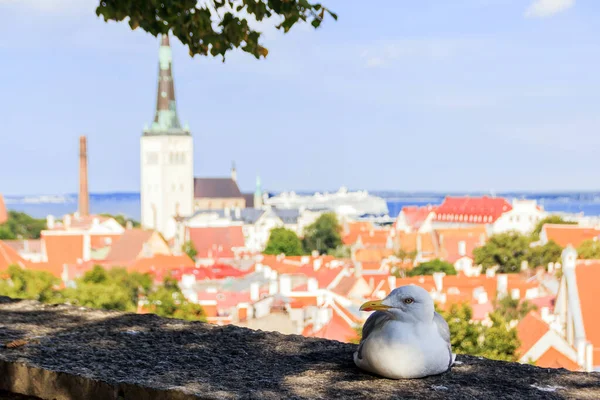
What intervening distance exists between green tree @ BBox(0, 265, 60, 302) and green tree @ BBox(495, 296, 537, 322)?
14.2 metres

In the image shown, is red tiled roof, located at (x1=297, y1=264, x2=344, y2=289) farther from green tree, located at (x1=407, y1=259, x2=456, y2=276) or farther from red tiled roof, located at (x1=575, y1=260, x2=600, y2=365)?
red tiled roof, located at (x1=575, y1=260, x2=600, y2=365)

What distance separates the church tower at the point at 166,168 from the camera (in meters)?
115

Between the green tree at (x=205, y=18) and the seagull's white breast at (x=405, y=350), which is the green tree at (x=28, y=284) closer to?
the green tree at (x=205, y=18)

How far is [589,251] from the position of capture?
159 ft

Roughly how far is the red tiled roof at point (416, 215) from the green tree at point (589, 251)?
4313 cm

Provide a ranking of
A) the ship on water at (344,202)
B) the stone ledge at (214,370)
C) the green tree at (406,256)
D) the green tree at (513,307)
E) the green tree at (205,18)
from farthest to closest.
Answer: the ship on water at (344,202) < the green tree at (406,256) < the green tree at (513,307) < the green tree at (205,18) < the stone ledge at (214,370)

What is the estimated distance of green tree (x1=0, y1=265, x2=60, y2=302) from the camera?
30.9m

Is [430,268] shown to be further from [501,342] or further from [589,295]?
[501,342]

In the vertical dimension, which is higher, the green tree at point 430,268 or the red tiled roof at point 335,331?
the red tiled roof at point 335,331

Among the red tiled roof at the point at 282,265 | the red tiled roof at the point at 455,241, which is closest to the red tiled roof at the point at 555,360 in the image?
the red tiled roof at the point at 282,265

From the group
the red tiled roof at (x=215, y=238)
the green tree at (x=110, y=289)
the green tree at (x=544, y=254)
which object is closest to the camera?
the green tree at (x=110, y=289)

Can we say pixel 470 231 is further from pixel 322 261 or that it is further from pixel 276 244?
pixel 322 261

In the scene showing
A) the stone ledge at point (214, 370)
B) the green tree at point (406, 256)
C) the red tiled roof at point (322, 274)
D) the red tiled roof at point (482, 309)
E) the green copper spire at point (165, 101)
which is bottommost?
the green tree at point (406, 256)

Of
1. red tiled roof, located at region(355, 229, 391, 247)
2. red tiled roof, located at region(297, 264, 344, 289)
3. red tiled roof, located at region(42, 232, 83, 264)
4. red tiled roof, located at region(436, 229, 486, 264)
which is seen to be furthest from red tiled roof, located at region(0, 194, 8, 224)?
red tiled roof, located at region(297, 264, 344, 289)
